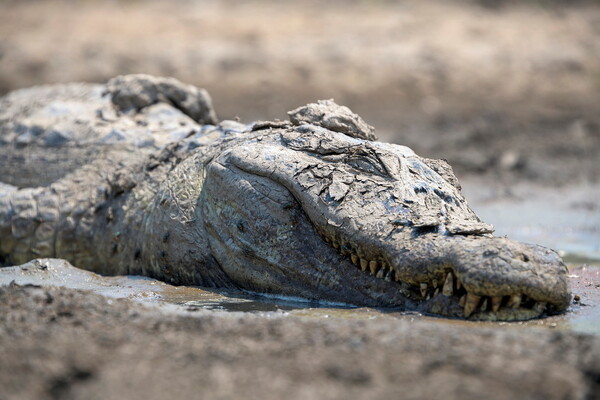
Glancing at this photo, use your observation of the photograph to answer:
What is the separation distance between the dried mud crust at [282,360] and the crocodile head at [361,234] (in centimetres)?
55

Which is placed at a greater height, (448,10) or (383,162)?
(448,10)

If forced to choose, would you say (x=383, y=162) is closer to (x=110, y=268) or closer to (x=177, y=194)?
(x=177, y=194)

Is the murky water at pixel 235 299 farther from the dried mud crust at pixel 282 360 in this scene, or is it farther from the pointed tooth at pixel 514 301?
the dried mud crust at pixel 282 360

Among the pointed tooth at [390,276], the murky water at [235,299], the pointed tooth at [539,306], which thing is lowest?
the murky water at [235,299]

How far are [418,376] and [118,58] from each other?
994 centimetres

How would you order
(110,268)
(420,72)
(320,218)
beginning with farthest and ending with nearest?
(420,72)
(110,268)
(320,218)

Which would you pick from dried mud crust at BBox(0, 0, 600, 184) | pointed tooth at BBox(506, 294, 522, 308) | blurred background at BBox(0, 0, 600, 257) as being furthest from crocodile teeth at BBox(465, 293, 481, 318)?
dried mud crust at BBox(0, 0, 600, 184)

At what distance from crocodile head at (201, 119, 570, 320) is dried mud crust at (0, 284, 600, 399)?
555 mm

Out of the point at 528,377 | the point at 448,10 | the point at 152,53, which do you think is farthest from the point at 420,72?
the point at 528,377

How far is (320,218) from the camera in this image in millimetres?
4203

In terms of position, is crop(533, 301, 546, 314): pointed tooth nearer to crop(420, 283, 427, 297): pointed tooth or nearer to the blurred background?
crop(420, 283, 427, 297): pointed tooth

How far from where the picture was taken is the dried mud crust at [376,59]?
34.2 feet

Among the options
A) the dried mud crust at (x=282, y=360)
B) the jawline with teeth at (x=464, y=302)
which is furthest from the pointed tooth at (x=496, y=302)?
the dried mud crust at (x=282, y=360)

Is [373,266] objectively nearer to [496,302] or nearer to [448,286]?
[448,286]
